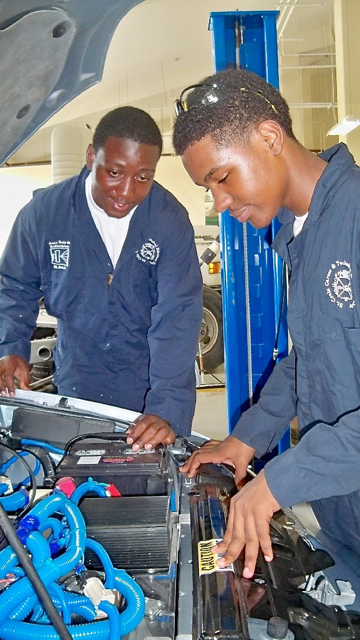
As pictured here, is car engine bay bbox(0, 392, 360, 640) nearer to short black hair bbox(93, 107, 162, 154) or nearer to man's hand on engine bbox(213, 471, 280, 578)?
man's hand on engine bbox(213, 471, 280, 578)

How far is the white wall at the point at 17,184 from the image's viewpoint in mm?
9883

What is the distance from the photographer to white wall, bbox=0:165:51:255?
9.88 meters

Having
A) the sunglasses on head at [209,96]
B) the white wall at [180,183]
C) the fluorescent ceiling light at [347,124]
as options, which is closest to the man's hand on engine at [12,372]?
the sunglasses on head at [209,96]

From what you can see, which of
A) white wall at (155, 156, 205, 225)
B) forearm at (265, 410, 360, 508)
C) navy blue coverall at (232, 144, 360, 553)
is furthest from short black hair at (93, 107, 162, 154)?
white wall at (155, 156, 205, 225)

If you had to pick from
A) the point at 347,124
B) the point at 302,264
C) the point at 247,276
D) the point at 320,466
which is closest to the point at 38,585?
the point at 320,466

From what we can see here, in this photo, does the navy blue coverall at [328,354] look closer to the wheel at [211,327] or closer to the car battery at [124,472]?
the car battery at [124,472]

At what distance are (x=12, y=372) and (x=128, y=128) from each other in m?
0.87

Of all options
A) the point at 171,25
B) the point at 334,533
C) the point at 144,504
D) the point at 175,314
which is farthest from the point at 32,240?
the point at 171,25

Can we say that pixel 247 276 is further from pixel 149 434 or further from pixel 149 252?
pixel 149 434

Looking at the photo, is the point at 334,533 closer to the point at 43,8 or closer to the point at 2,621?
the point at 2,621

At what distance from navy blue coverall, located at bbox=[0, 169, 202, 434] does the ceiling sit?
353 cm

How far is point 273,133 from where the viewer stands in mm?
1032

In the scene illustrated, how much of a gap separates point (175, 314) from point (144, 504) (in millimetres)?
931

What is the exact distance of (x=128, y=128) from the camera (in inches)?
65.9
